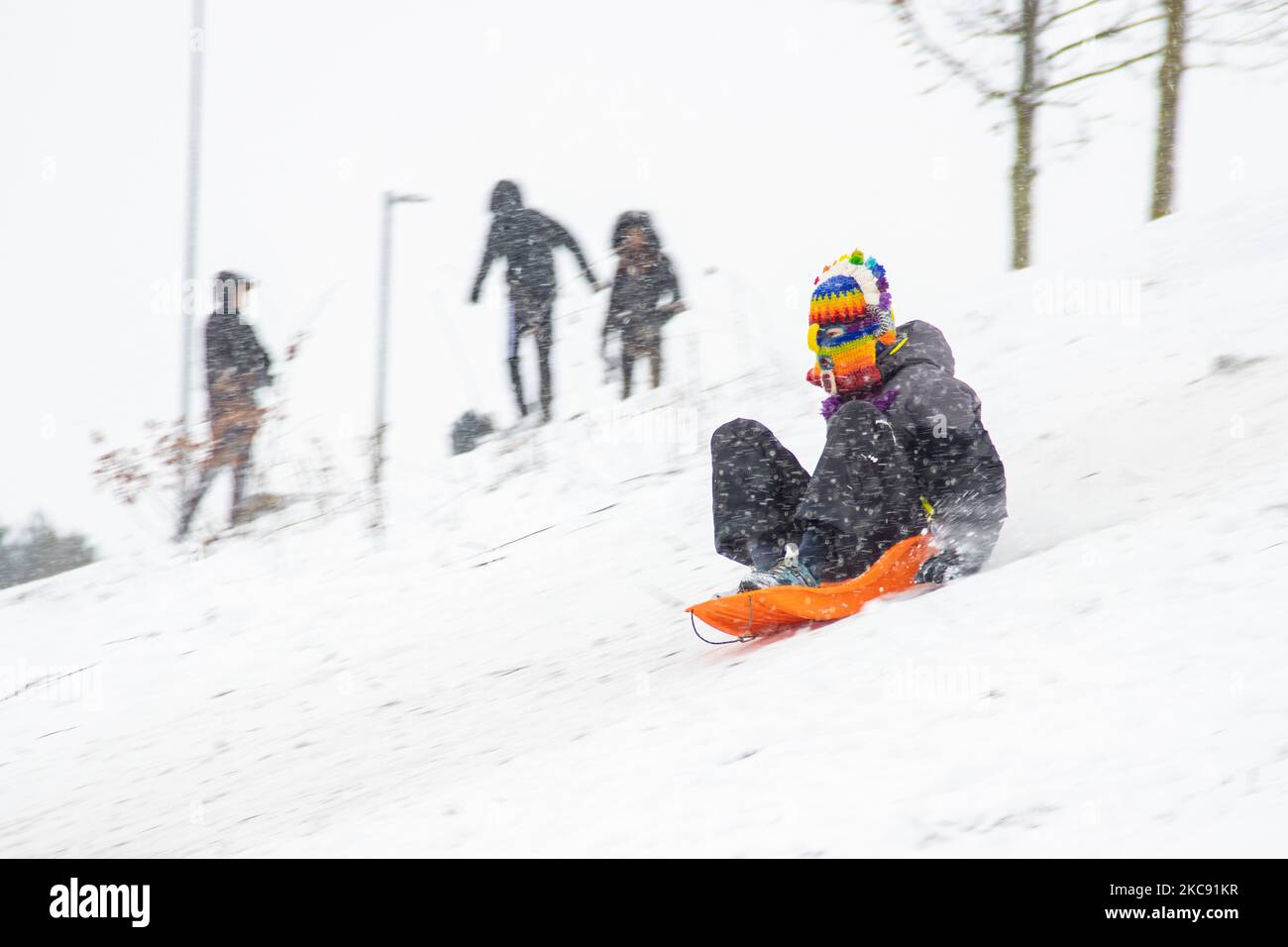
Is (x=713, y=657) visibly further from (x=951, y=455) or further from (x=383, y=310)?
(x=383, y=310)

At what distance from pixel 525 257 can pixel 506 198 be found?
42cm

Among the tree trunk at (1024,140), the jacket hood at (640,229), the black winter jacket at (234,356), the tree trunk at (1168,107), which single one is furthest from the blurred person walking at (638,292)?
the tree trunk at (1168,107)

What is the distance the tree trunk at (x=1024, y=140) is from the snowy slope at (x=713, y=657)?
178 centimetres

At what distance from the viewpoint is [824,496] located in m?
3.11

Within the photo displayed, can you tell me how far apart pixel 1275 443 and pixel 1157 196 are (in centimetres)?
577

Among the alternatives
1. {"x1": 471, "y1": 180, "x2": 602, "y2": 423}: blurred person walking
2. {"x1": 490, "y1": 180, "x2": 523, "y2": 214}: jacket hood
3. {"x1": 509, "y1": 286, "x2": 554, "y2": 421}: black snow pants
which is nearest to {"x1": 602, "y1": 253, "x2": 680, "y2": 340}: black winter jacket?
{"x1": 471, "y1": 180, "x2": 602, "y2": 423}: blurred person walking

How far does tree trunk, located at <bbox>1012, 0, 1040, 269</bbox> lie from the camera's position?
9.03 metres

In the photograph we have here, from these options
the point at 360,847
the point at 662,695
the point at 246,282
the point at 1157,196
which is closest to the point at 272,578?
the point at 246,282

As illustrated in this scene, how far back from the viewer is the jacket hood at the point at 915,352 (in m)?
3.38

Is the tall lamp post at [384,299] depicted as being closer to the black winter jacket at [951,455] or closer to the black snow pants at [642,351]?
the black snow pants at [642,351]

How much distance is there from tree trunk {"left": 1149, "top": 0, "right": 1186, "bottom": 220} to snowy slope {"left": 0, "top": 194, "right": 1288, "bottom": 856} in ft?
3.96

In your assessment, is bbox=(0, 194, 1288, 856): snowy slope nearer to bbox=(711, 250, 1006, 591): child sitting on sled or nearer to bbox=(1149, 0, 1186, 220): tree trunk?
bbox=(711, 250, 1006, 591): child sitting on sled

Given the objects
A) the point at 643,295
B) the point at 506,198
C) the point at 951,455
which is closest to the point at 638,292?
the point at 643,295

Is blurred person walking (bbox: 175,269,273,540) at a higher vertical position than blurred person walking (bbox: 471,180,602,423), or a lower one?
lower
